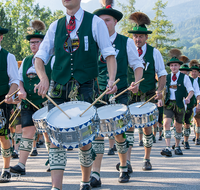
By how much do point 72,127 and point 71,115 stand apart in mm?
292

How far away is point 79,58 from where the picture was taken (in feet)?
10.9

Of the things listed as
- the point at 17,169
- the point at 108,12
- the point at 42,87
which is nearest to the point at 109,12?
the point at 108,12

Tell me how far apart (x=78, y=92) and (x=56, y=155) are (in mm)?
698

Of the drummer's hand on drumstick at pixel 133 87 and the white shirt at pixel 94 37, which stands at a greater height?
the white shirt at pixel 94 37

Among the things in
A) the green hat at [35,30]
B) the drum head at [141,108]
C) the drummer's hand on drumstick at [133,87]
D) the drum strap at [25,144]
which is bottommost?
the drum strap at [25,144]

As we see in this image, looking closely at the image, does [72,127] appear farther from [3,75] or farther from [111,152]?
[111,152]

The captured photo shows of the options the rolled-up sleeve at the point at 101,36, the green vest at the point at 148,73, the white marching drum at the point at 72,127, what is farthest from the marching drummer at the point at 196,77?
the white marching drum at the point at 72,127

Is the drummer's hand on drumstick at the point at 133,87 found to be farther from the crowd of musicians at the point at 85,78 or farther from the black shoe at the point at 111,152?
the black shoe at the point at 111,152

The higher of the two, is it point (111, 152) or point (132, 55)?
point (132, 55)

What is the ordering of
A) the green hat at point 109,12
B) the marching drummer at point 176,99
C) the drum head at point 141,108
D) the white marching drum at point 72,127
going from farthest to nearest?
the marching drummer at point 176,99 → the drum head at point 141,108 → the green hat at point 109,12 → the white marching drum at point 72,127

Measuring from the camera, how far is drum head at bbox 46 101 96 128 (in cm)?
283

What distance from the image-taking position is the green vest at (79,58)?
3307mm

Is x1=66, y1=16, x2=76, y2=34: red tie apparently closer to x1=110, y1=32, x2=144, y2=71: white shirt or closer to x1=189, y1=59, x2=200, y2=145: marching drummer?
x1=110, y1=32, x2=144, y2=71: white shirt

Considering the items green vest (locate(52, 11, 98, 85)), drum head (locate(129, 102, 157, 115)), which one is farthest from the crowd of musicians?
drum head (locate(129, 102, 157, 115))
